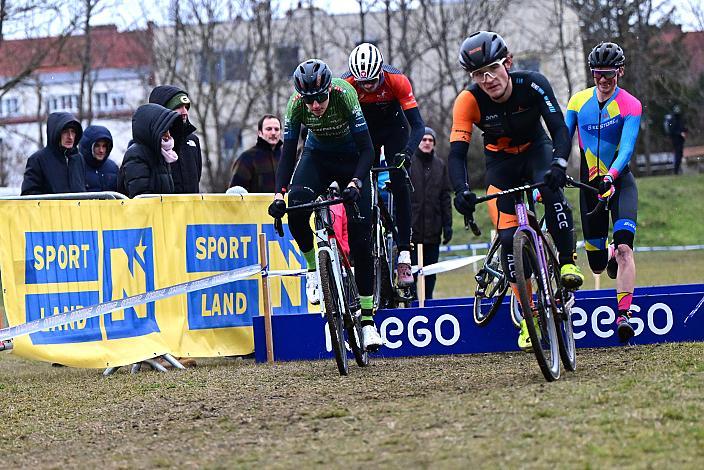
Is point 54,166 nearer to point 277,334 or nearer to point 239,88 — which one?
point 277,334

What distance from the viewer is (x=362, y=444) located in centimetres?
630

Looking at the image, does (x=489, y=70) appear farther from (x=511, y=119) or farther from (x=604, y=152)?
(x=604, y=152)

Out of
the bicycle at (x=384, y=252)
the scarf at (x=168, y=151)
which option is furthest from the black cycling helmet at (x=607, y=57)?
the scarf at (x=168, y=151)

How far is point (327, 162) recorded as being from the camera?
33.3 feet

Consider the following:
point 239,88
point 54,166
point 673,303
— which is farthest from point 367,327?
point 239,88

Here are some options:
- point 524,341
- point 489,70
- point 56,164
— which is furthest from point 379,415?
point 56,164

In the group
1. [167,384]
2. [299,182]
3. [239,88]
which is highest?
[239,88]

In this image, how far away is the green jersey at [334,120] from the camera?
9.69m

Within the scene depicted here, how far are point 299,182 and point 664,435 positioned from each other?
14.8 ft

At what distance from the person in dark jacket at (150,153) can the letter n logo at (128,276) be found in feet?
2.05

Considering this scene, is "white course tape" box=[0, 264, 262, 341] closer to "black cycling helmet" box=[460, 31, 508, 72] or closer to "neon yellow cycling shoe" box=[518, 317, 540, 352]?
"neon yellow cycling shoe" box=[518, 317, 540, 352]

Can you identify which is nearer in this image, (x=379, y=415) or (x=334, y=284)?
(x=379, y=415)

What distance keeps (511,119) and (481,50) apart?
2.31 ft

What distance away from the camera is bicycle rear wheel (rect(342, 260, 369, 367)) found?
31.4 ft
